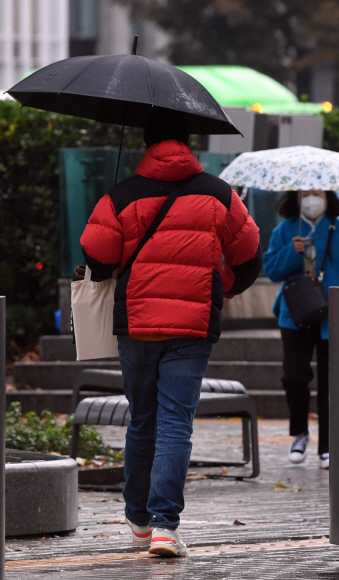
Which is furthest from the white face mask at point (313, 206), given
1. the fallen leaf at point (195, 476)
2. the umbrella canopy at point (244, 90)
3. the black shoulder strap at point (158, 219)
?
Result: the umbrella canopy at point (244, 90)

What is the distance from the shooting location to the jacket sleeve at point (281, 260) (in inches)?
327

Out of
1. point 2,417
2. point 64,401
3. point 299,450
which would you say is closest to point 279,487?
point 299,450

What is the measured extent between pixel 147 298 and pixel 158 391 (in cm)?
42

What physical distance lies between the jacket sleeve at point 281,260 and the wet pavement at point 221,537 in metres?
1.32

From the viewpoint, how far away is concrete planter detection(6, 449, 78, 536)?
5723mm

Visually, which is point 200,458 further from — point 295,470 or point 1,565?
point 1,565

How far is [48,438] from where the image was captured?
7656mm

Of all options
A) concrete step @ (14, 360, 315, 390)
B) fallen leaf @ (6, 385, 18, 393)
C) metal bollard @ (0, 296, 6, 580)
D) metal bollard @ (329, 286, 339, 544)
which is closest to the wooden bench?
metal bollard @ (329, 286, 339, 544)

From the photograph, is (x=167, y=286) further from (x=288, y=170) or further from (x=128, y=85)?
(x=288, y=170)

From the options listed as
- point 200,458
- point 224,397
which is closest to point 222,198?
point 224,397

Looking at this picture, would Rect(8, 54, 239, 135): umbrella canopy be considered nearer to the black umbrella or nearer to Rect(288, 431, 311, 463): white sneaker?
the black umbrella

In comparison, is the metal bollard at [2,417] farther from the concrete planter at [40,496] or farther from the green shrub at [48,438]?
the green shrub at [48,438]

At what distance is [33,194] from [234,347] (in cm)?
297

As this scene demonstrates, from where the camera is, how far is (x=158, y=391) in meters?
5.22
